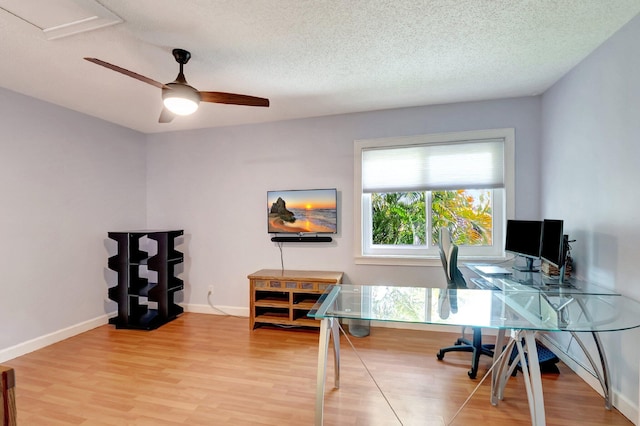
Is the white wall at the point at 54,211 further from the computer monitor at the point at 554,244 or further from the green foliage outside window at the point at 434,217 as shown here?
the computer monitor at the point at 554,244

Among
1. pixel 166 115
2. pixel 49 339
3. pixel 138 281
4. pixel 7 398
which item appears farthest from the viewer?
pixel 138 281

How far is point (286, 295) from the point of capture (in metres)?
3.53

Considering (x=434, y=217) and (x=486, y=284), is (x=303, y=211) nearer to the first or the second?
(x=434, y=217)

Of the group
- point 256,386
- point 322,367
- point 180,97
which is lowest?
point 256,386

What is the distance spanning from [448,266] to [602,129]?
1.47m

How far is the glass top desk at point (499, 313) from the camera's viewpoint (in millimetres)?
1456

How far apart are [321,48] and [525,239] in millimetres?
2433

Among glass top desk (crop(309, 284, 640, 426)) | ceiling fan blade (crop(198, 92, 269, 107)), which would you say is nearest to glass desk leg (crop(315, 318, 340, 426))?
glass top desk (crop(309, 284, 640, 426))

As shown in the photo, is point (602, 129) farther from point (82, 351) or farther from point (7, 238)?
point (7, 238)

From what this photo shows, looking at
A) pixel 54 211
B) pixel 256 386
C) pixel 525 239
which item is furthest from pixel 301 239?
pixel 54 211

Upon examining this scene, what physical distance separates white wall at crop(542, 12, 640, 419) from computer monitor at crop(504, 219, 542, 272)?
0.26 m

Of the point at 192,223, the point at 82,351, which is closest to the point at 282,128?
the point at 192,223

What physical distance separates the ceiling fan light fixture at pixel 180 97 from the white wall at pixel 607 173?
288 cm

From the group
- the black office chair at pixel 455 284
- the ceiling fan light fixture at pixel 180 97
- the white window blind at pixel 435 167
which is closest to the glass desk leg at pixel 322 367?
the black office chair at pixel 455 284
